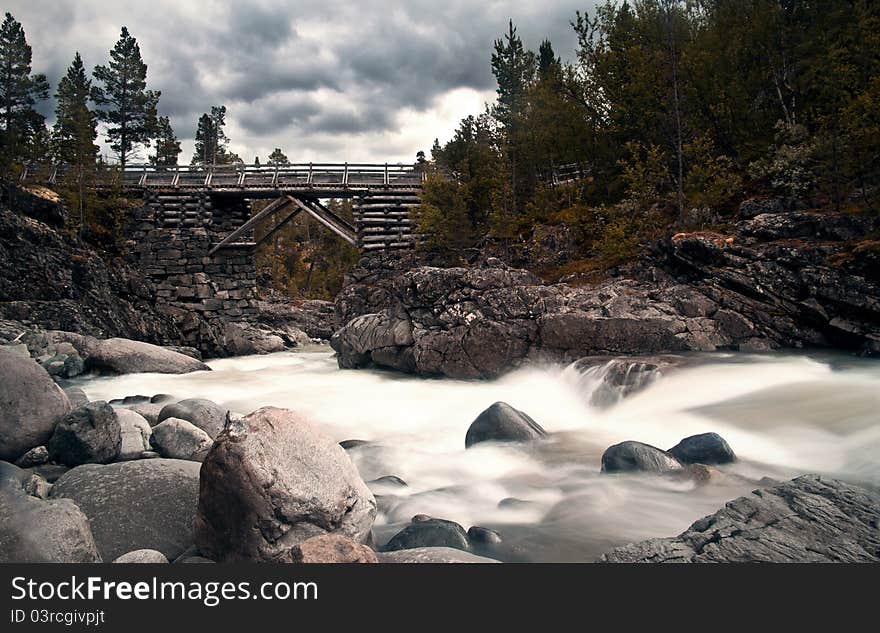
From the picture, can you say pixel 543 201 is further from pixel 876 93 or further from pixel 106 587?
pixel 106 587

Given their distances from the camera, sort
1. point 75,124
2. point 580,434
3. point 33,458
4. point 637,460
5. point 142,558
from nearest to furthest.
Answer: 1. point 142,558
2. point 33,458
3. point 637,460
4. point 580,434
5. point 75,124

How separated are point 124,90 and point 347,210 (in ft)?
90.0

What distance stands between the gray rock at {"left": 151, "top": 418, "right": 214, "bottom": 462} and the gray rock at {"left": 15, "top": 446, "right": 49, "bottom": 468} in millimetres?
1364

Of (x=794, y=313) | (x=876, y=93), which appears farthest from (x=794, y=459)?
(x=876, y=93)

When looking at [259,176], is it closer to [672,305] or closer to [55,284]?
[55,284]

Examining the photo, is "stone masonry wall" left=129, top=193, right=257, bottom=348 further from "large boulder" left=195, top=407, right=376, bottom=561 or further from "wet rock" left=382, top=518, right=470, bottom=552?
"wet rock" left=382, top=518, right=470, bottom=552

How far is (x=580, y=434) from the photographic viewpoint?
1141 cm

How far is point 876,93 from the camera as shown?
1722 cm

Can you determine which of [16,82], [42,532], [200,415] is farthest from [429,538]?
[16,82]

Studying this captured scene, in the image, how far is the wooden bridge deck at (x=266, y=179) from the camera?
3278 centimetres

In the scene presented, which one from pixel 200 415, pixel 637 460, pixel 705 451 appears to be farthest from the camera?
pixel 200 415

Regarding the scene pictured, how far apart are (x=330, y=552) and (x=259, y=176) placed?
32.2 m

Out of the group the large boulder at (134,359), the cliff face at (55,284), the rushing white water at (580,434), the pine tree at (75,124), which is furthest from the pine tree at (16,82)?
the rushing white water at (580,434)

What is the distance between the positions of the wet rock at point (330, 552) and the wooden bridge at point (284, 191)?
2799 centimetres
